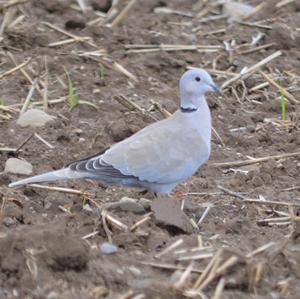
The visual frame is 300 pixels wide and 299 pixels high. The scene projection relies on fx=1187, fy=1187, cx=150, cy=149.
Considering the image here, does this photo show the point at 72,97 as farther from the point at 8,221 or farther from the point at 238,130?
the point at 8,221

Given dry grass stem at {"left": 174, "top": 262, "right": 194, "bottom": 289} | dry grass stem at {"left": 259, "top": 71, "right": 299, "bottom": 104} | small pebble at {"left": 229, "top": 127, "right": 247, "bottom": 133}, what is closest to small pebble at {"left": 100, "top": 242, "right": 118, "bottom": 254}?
dry grass stem at {"left": 174, "top": 262, "right": 194, "bottom": 289}

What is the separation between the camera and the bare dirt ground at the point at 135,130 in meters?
4.74

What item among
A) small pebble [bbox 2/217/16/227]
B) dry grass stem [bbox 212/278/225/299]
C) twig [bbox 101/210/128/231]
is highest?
dry grass stem [bbox 212/278/225/299]

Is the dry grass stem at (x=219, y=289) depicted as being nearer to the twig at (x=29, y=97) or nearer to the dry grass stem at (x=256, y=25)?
the twig at (x=29, y=97)

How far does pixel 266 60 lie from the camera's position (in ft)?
26.6

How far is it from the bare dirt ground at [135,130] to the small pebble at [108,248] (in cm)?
4

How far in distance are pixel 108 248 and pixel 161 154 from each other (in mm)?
1036

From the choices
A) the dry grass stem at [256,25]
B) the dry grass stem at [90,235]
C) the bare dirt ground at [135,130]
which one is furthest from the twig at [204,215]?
the dry grass stem at [256,25]

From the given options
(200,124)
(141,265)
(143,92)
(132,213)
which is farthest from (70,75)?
(141,265)

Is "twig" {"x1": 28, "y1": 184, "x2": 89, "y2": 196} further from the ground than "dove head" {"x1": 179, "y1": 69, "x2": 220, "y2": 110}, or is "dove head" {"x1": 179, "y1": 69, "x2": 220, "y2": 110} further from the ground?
"dove head" {"x1": 179, "y1": 69, "x2": 220, "y2": 110}

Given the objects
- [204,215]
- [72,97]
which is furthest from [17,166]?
[204,215]

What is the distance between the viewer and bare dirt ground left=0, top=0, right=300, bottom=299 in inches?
187

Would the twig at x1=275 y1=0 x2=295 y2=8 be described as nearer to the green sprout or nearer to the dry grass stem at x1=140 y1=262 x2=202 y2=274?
the green sprout

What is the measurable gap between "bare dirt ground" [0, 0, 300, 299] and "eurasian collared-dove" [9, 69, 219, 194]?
0.47ft
